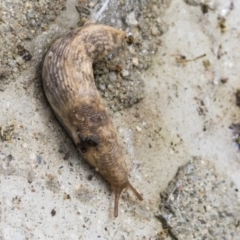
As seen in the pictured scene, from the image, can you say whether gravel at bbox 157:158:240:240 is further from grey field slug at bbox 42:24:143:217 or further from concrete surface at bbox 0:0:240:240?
grey field slug at bbox 42:24:143:217

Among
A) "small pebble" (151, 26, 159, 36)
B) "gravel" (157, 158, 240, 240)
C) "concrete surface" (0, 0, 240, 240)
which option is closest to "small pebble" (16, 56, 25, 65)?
"concrete surface" (0, 0, 240, 240)

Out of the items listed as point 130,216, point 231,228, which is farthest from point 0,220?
point 231,228

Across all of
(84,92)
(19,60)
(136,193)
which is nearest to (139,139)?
(136,193)

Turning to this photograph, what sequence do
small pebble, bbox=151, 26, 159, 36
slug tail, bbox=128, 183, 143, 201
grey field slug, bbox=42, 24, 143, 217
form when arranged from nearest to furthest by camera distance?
grey field slug, bbox=42, 24, 143, 217
slug tail, bbox=128, 183, 143, 201
small pebble, bbox=151, 26, 159, 36

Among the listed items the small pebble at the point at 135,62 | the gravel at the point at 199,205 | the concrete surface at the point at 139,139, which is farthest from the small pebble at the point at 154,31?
the gravel at the point at 199,205

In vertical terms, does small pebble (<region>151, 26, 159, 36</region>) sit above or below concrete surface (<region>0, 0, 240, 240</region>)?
above

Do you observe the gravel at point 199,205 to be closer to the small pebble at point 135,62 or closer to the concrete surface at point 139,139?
the concrete surface at point 139,139
